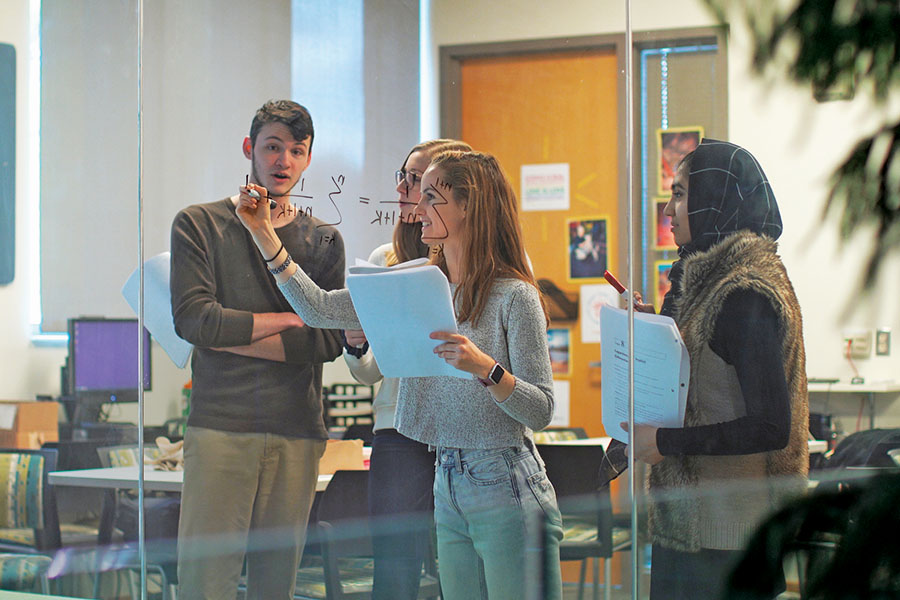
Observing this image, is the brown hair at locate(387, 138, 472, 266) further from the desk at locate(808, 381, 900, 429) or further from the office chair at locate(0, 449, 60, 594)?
the office chair at locate(0, 449, 60, 594)

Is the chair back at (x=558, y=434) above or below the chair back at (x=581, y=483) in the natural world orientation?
above

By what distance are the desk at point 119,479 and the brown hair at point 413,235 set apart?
0.91 m

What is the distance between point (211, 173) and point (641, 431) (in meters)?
1.32

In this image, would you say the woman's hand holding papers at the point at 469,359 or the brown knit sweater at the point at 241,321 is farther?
the brown knit sweater at the point at 241,321

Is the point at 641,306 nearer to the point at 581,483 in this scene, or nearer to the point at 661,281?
the point at 661,281

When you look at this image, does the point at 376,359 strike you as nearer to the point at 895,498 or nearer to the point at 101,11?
the point at 101,11

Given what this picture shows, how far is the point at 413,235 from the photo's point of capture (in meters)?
2.22

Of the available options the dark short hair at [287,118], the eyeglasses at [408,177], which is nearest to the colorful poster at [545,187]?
the eyeglasses at [408,177]

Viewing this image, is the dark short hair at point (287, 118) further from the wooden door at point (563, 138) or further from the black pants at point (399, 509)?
the black pants at point (399, 509)

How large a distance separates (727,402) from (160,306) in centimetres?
154

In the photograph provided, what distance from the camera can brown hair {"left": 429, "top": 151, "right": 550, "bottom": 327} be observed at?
207cm

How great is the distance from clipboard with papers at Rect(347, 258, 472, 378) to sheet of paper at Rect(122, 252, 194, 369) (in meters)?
0.67

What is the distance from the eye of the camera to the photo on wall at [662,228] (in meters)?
2.15

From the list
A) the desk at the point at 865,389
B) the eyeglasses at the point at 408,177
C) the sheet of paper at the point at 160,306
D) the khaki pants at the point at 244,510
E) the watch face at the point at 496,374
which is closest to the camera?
the watch face at the point at 496,374
